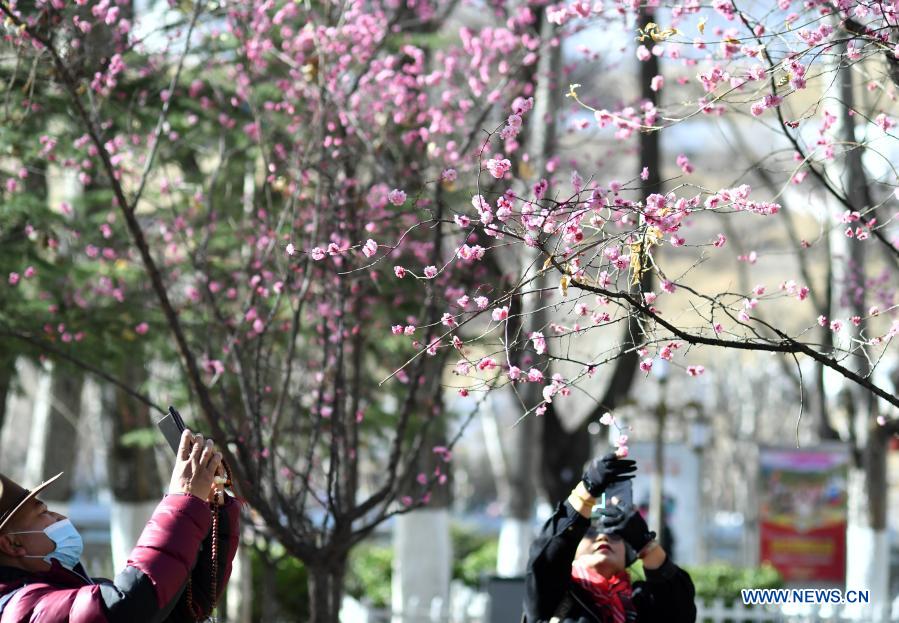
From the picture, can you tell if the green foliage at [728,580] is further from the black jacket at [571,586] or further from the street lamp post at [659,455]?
the black jacket at [571,586]

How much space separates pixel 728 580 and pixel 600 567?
9.86 m

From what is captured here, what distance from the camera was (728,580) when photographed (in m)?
13.7

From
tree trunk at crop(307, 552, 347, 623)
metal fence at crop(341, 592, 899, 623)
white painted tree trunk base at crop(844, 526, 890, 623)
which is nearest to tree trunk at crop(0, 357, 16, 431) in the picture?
tree trunk at crop(307, 552, 347, 623)

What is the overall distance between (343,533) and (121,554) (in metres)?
5.09

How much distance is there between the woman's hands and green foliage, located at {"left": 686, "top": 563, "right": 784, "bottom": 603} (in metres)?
10.4

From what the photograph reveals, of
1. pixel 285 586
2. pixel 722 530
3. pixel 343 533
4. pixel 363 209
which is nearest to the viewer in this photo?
pixel 343 533

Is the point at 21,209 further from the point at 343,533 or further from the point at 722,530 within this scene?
the point at 722,530

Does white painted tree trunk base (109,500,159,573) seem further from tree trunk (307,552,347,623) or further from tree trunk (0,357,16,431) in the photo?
tree trunk (307,552,347,623)

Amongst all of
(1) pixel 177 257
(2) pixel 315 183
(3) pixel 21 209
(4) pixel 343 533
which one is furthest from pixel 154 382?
(4) pixel 343 533

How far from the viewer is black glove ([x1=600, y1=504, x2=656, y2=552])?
180 inches

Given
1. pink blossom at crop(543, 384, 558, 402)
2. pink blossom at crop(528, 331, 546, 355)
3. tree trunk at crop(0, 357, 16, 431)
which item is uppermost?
tree trunk at crop(0, 357, 16, 431)

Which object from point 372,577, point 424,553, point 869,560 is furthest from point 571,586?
point 372,577

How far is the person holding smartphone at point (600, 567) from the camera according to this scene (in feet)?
14.2

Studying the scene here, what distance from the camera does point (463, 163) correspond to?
316 inches
